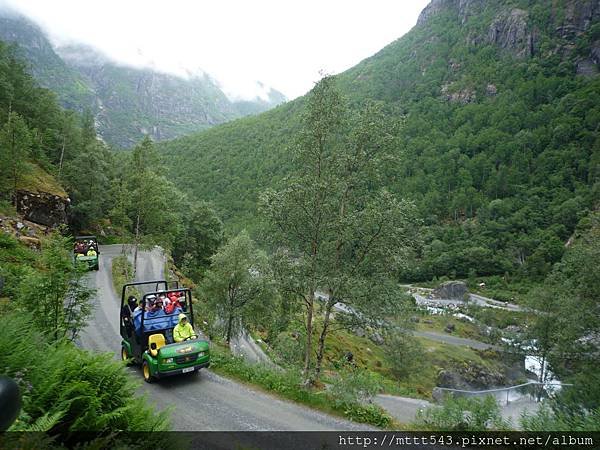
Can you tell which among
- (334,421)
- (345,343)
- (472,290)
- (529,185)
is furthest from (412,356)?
(529,185)

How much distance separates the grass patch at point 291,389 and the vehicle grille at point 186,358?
6.64 ft

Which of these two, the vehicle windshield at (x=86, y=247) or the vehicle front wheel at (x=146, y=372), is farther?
the vehicle windshield at (x=86, y=247)

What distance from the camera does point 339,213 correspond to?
52.0 ft

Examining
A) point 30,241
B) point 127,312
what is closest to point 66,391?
point 127,312

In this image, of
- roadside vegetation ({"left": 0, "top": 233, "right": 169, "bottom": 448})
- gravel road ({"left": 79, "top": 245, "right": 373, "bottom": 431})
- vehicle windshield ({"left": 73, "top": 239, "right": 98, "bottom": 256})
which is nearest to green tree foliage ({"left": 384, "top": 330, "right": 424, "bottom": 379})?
vehicle windshield ({"left": 73, "top": 239, "right": 98, "bottom": 256})

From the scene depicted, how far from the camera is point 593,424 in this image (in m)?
7.99

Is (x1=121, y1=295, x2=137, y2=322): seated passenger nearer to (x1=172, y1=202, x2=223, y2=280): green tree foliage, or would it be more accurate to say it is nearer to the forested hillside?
(x1=172, y1=202, x2=223, y2=280): green tree foliage

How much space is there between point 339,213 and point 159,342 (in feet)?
28.9

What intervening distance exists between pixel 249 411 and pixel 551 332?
33012 millimetres

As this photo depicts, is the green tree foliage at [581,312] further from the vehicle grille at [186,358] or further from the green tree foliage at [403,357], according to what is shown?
the green tree foliage at [403,357]

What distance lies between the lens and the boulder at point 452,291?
110562 mm

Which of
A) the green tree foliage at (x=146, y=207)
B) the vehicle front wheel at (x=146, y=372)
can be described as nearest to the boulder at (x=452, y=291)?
the green tree foliage at (x=146, y=207)

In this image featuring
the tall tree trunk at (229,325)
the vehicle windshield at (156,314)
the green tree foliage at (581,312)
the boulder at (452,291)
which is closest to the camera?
the vehicle windshield at (156,314)

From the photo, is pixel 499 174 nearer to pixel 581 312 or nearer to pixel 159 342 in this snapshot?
pixel 581 312
